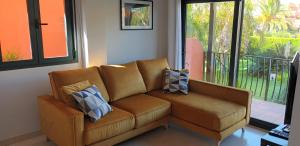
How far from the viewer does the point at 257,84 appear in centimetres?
382

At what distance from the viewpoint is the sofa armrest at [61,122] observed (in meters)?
2.27

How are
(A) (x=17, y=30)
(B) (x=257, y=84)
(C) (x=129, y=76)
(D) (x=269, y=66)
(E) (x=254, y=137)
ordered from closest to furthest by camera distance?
(A) (x=17, y=30) → (E) (x=254, y=137) → (C) (x=129, y=76) → (D) (x=269, y=66) → (B) (x=257, y=84)

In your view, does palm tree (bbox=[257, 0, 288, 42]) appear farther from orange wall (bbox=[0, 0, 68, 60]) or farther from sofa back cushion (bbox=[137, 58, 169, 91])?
orange wall (bbox=[0, 0, 68, 60])

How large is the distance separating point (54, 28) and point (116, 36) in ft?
2.98

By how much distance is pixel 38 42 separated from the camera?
9.64ft

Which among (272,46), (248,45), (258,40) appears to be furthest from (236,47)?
(272,46)

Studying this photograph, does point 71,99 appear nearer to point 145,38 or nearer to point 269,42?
point 145,38

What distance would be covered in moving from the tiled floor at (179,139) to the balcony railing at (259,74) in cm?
78

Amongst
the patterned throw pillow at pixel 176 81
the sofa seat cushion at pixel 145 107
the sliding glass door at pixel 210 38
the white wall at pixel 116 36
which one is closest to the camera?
the sofa seat cushion at pixel 145 107

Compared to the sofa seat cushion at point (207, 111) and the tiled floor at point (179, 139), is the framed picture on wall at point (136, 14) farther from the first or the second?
the tiled floor at point (179, 139)

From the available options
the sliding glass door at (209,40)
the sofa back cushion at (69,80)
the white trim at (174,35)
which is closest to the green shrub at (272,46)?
the sliding glass door at (209,40)

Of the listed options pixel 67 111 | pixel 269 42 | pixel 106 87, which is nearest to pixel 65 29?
pixel 106 87

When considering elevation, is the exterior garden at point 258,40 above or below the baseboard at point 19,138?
above

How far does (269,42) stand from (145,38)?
1.85 m
